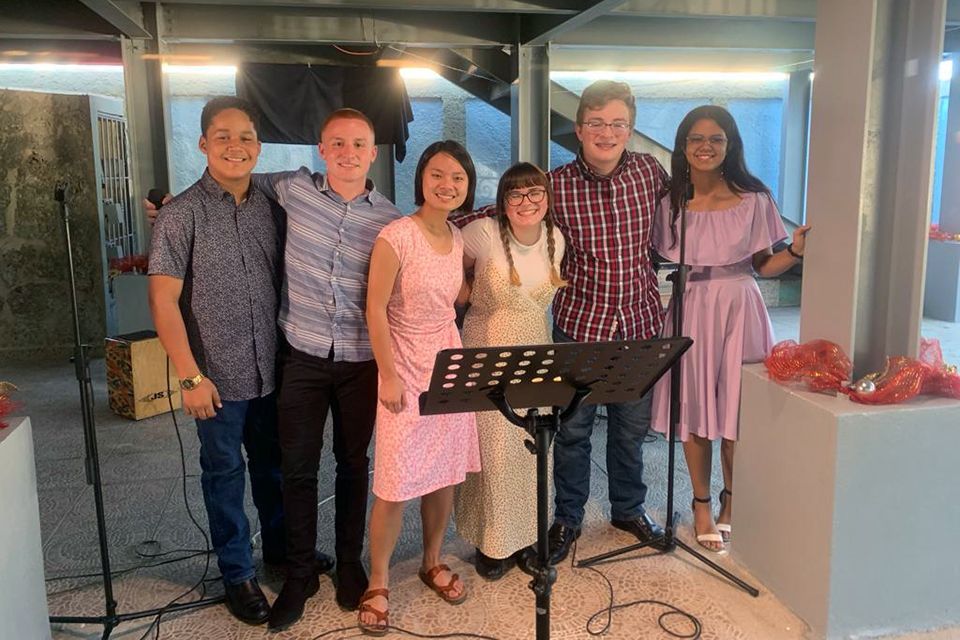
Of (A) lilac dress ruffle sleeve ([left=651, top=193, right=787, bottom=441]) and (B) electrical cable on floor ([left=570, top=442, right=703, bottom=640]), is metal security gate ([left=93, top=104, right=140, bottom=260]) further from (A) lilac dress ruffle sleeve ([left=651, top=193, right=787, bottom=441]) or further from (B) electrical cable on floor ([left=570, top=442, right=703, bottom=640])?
(B) electrical cable on floor ([left=570, top=442, right=703, bottom=640])

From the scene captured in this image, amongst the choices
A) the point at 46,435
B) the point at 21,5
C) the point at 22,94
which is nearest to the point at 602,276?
the point at 46,435

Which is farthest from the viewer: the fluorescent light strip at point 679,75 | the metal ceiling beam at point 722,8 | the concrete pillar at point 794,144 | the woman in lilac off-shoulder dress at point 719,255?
the concrete pillar at point 794,144

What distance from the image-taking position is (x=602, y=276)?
2580 millimetres

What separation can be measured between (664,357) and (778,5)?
4.37 meters

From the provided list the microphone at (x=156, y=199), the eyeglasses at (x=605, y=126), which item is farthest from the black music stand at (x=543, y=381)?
the microphone at (x=156, y=199)

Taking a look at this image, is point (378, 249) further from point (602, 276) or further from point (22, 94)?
point (22, 94)

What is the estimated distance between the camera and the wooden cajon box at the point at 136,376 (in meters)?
4.47

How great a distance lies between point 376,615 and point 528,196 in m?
1.32

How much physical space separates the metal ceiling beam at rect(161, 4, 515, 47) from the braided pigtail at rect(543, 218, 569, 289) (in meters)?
3.31

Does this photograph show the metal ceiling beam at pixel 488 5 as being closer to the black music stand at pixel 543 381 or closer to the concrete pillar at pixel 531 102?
the concrete pillar at pixel 531 102

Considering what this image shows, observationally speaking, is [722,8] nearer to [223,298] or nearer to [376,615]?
[223,298]

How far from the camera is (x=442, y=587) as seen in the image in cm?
251

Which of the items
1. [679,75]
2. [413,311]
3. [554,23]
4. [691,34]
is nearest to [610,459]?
[413,311]

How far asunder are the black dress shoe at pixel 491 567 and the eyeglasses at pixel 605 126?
1428 millimetres
